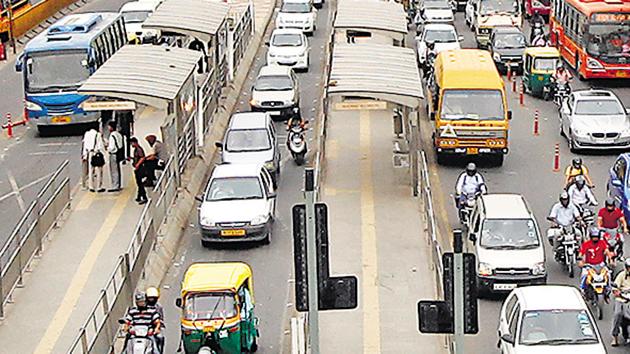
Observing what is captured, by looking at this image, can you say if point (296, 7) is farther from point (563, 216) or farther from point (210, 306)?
A: point (210, 306)

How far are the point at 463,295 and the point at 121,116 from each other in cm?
2131

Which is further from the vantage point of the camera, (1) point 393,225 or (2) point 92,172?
(2) point 92,172

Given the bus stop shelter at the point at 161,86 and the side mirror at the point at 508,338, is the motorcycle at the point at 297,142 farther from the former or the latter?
the side mirror at the point at 508,338

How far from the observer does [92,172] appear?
31.1 metres

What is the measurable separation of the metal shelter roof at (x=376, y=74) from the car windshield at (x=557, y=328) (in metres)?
12.0

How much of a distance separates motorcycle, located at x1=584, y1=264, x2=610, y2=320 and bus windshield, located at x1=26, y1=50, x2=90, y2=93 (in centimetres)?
1868

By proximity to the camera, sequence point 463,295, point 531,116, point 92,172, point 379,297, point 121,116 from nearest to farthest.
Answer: point 463,295 → point 379,297 → point 92,172 → point 121,116 → point 531,116

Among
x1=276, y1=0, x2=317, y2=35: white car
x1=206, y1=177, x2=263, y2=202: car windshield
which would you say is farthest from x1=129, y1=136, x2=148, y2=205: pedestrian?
x1=276, y1=0, x2=317, y2=35: white car

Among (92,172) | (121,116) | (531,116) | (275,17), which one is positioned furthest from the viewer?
(275,17)

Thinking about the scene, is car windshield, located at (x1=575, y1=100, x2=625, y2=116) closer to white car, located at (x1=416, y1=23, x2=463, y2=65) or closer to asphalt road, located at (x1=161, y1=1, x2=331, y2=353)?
asphalt road, located at (x1=161, y1=1, x2=331, y2=353)

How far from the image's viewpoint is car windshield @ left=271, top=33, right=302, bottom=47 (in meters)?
48.9

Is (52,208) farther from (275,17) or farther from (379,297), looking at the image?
(275,17)

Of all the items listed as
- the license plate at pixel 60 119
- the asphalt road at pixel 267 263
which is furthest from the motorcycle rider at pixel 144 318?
the license plate at pixel 60 119

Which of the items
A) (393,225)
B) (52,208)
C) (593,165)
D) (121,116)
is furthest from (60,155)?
(593,165)
